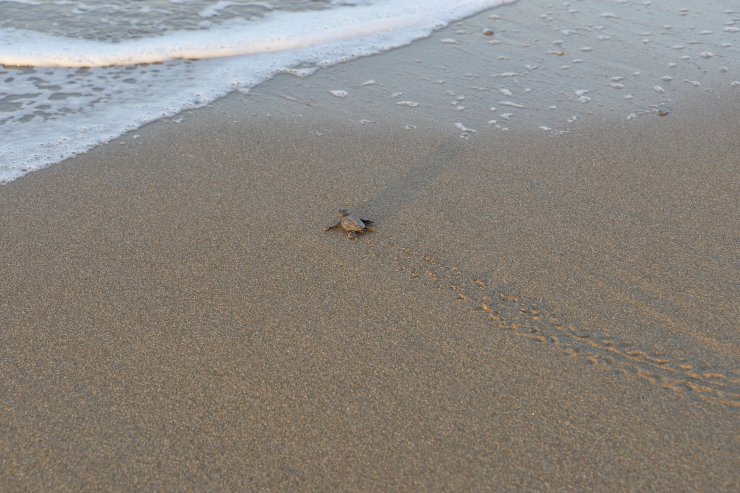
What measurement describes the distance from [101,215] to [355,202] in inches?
53.1

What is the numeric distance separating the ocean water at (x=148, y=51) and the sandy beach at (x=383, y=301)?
1.30 feet

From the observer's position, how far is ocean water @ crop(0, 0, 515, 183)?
425 cm

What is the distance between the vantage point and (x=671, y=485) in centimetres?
198

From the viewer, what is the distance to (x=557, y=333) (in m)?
2.58

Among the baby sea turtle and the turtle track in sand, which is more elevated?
the baby sea turtle

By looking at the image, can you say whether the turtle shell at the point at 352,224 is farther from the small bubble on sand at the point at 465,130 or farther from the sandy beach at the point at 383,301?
the small bubble on sand at the point at 465,130

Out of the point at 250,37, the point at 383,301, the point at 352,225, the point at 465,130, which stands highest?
the point at 250,37

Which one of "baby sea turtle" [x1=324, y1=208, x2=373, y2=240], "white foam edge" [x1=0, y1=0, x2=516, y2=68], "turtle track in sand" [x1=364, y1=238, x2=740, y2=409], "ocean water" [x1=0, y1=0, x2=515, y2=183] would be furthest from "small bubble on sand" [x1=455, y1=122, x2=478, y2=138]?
"white foam edge" [x1=0, y1=0, x2=516, y2=68]

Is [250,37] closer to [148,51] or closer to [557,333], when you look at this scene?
[148,51]

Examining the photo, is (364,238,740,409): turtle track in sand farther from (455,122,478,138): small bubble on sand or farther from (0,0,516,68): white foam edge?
(0,0,516,68): white foam edge

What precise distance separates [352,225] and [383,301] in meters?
0.51

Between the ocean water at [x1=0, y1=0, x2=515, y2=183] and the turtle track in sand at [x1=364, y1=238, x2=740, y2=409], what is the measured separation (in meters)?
2.37

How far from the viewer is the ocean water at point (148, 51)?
425cm

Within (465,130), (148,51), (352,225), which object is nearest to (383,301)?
(352,225)
